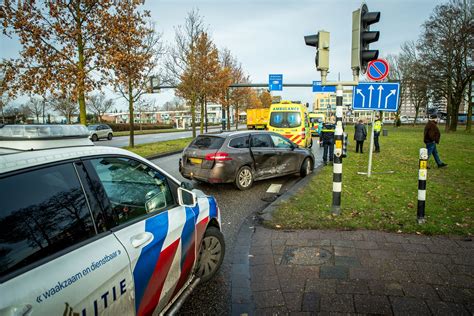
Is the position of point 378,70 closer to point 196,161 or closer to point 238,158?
point 238,158

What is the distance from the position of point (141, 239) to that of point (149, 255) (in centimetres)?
13

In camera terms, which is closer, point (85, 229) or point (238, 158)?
point (85, 229)

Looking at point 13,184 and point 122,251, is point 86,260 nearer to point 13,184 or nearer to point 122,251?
point 122,251

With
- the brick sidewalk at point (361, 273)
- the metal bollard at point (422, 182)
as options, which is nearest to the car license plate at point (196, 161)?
the brick sidewalk at point (361, 273)

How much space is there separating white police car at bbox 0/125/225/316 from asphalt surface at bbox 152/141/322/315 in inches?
11.9

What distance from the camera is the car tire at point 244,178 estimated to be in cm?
764

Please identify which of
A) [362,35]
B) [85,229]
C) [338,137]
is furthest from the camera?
[338,137]

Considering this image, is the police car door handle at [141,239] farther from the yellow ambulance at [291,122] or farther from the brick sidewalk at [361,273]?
the yellow ambulance at [291,122]

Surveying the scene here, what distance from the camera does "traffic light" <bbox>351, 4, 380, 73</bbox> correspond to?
496 centimetres

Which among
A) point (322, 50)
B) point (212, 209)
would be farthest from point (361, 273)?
point (322, 50)

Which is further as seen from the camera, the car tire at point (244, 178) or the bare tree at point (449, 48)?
the bare tree at point (449, 48)

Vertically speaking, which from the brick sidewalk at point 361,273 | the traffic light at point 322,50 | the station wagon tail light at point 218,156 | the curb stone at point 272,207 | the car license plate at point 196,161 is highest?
the traffic light at point 322,50

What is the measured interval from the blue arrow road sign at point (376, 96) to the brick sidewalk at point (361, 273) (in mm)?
4331

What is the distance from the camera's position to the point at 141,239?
211cm
